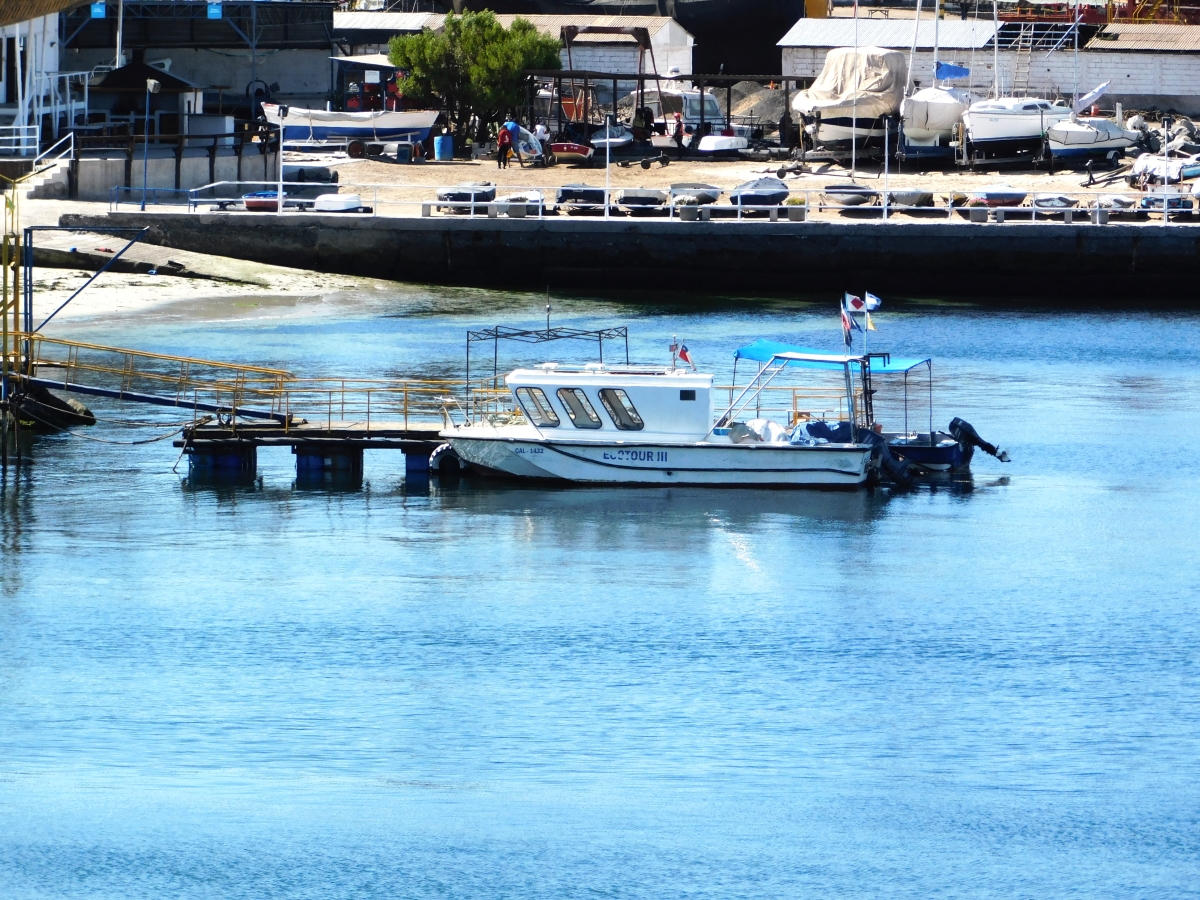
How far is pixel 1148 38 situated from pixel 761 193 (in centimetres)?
3484

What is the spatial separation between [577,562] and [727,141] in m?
53.7

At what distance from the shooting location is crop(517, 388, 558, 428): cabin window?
36906 millimetres

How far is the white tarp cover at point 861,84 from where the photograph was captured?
8375 centimetres

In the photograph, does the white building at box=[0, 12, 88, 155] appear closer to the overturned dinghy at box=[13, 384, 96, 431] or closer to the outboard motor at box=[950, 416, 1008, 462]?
the overturned dinghy at box=[13, 384, 96, 431]

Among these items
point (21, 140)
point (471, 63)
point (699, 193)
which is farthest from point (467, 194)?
point (471, 63)

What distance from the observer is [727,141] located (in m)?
84.1

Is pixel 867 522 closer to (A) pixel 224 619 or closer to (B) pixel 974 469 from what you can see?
(B) pixel 974 469

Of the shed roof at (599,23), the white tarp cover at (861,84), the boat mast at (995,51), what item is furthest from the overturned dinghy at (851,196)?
the shed roof at (599,23)

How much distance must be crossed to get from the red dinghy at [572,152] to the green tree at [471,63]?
5118 mm

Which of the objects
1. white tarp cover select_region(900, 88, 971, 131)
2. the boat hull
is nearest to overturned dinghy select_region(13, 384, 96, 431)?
the boat hull

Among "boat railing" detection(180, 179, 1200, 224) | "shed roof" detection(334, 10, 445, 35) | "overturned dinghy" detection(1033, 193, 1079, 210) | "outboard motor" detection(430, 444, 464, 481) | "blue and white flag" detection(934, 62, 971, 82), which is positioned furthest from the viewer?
"shed roof" detection(334, 10, 445, 35)

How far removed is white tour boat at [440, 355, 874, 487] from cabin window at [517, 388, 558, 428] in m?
0.02

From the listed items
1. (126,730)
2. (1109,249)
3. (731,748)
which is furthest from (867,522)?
(1109,249)

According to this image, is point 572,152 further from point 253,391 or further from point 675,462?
point 675,462
